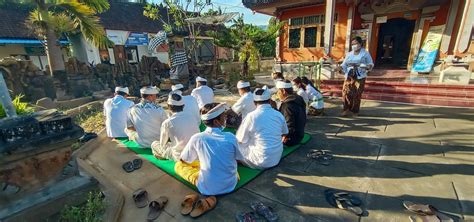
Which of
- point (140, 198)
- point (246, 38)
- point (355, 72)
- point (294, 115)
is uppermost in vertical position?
point (246, 38)

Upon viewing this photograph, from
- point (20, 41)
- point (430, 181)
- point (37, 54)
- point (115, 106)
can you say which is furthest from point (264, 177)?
point (37, 54)

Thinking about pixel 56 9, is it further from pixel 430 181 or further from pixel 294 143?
pixel 430 181

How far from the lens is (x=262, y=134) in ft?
11.0

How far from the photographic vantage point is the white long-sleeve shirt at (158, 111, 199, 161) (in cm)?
356

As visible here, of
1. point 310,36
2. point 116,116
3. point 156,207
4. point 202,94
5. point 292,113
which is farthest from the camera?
point 310,36

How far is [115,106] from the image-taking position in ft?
16.9

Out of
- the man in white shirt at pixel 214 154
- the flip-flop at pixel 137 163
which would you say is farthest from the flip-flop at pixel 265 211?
the flip-flop at pixel 137 163

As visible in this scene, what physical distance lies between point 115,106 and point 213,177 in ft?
11.5

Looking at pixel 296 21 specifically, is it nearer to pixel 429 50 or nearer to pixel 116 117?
pixel 429 50

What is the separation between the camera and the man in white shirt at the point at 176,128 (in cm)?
356

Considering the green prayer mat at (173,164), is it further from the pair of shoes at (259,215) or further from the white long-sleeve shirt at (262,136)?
the pair of shoes at (259,215)

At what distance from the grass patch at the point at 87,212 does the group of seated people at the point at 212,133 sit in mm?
1048

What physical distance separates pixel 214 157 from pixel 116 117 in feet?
11.2

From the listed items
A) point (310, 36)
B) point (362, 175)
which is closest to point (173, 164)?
point (362, 175)
